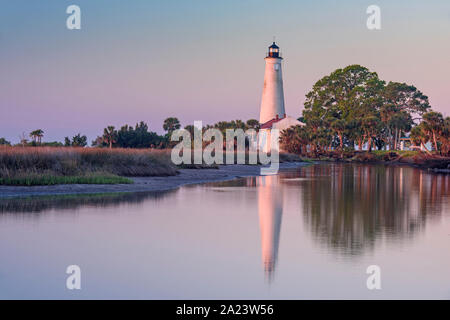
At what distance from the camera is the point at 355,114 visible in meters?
95.5

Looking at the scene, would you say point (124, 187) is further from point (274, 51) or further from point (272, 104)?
point (272, 104)

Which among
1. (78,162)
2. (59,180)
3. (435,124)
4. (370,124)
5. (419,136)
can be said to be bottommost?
(59,180)

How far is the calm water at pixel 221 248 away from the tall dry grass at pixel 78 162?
5374 millimetres

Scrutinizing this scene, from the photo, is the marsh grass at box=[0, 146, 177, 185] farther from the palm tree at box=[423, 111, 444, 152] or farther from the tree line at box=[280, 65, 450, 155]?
the tree line at box=[280, 65, 450, 155]

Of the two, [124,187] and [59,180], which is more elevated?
[59,180]

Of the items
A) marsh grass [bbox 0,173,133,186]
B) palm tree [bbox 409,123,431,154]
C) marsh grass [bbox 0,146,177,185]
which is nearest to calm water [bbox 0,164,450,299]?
marsh grass [bbox 0,173,133,186]

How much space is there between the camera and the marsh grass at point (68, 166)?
2461 cm

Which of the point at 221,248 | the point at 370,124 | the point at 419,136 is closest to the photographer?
the point at 221,248

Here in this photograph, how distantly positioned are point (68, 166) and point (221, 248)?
17.0m

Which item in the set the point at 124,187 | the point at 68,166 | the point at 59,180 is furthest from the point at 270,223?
the point at 68,166

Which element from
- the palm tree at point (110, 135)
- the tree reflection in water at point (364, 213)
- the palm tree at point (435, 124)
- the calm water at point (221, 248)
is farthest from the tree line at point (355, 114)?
the calm water at point (221, 248)

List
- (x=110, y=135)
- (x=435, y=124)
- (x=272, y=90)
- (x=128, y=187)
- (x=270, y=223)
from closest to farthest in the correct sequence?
(x=270, y=223), (x=128, y=187), (x=110, y=135), (x=435, y=124), (x=272, y=90)

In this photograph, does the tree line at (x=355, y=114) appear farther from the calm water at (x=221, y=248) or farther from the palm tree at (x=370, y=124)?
the calm water at (x=221, y=248)
